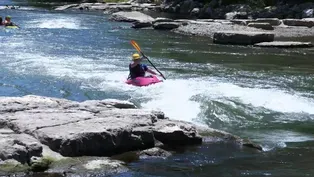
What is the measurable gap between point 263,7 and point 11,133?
41.3 m

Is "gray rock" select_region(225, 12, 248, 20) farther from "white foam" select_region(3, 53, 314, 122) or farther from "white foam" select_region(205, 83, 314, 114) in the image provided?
"white foam" select_region(205, 83, 314, 114)

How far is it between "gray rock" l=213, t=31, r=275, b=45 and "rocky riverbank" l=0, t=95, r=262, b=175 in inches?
732

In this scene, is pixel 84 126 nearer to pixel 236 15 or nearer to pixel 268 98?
pixel 268 98

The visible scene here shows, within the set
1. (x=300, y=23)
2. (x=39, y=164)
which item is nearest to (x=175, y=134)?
(x=39, y=164)

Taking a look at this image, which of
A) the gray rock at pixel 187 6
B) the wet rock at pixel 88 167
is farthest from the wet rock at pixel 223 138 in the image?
the gray rock at pixel 187 6

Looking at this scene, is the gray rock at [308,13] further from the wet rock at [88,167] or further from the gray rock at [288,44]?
the wet rock at [88,167]

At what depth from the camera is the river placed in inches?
377

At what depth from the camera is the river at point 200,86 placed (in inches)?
377

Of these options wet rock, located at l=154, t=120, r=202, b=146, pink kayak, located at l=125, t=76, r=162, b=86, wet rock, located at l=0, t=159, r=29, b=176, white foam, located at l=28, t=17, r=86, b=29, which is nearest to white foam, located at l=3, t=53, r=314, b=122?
pink kayak, located at l=125, t=76, r=162, b=86

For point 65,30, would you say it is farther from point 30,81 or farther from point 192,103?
point 192,103

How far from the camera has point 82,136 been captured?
896 centimetres

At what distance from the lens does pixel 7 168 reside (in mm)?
8023

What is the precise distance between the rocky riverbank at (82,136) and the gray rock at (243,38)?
61.0ft

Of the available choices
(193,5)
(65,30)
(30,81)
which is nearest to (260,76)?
(30,81)
